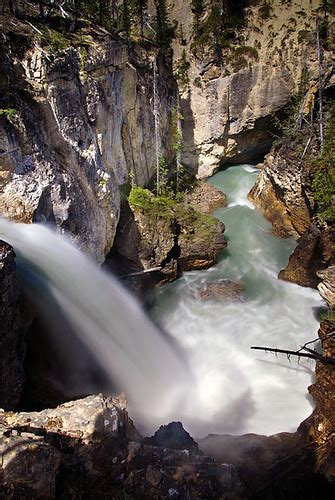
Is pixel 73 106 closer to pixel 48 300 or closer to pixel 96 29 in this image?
pixel 96 29

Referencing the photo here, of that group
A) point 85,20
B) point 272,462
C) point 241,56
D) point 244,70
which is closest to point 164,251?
point 272,462

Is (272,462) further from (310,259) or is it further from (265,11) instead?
(265,11)

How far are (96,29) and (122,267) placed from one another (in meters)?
9.58

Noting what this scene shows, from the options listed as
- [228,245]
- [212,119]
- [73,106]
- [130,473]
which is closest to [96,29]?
[73,106]

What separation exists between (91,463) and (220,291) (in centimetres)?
1066

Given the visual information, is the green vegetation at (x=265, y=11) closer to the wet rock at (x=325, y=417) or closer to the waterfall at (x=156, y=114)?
the waterfall at (x=156, y=114)

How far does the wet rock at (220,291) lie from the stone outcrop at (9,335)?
28.7 feet

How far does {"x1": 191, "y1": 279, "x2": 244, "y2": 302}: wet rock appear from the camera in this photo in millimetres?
15125

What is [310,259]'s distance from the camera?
1481 cm

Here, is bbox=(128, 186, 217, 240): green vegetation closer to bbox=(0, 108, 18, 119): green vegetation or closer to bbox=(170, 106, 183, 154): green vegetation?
Result: bbox=(170, 106, 183, 154): green vegetation

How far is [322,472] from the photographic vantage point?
713 cm

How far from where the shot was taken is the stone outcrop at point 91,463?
4.70 meters

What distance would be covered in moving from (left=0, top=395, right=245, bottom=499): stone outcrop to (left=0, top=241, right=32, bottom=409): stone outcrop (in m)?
1.59

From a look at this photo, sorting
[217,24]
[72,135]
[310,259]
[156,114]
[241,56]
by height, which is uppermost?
[217,24]
